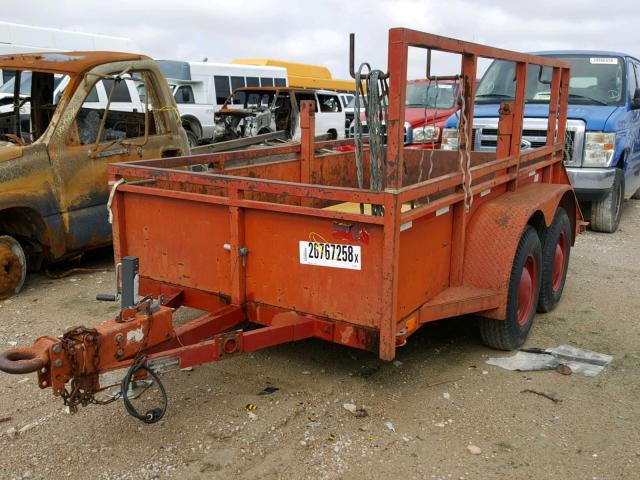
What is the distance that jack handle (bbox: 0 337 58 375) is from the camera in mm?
2486

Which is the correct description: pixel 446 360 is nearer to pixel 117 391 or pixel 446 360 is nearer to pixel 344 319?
pixel 344 319

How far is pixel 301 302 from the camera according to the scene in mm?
3490

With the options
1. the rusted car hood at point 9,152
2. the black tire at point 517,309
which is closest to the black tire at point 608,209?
the black tire at point 517,309

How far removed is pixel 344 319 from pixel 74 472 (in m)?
1.53

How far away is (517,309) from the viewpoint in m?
4.20

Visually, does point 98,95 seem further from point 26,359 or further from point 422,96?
point 26,359

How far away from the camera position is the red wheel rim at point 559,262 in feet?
17.4

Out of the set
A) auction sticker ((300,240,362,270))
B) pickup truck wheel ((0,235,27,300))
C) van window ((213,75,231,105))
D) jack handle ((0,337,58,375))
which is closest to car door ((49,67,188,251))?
pickup truck wheel ((0,235,27,300))

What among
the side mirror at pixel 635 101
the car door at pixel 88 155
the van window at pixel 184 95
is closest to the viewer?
the car door at pixel 88 155

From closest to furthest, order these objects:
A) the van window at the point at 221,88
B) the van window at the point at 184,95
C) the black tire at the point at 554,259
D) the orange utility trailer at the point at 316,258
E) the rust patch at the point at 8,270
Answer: the orange utility trailer at the point at 316,258 < the black tire at the point at 554,259 < the rust patch at the point at 8,270 < the van window at the point at 184,95 < the van window at the point at 221,88

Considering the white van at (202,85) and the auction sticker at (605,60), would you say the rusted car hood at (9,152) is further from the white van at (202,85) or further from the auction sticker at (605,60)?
the white van at (202,85)

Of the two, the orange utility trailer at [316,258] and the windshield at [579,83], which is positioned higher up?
the windshield at [579,83]

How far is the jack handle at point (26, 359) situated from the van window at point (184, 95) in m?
15.9

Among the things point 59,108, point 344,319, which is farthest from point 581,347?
point 59,108
